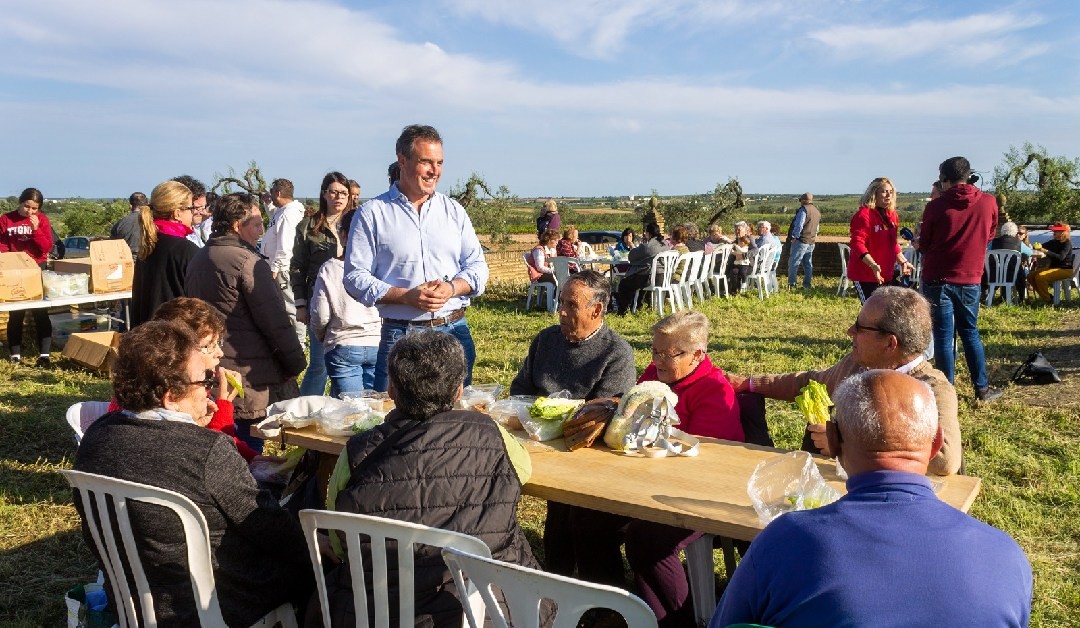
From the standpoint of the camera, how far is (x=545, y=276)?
38.3ft

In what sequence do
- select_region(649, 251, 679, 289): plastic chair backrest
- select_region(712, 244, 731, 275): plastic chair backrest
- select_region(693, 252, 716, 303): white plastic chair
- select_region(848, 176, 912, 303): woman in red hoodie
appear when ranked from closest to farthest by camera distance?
select_region(848, 176, 912, 303): woman in red hoodie
select_region(649, 251, 679, 289): plastic chair backrest
select_region(693, 252, 716, 303): white plastic chair
select_region(712, 244, 731, 275): plastic chair backrest

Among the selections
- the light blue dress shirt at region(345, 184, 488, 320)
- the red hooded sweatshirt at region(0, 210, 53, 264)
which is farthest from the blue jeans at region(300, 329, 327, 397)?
the red hooded sweatshirt at region(0, 210, 53, 264)

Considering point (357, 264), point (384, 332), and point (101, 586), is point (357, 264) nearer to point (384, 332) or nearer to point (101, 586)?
point (384, 332)

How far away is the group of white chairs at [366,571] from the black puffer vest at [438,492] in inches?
2.5

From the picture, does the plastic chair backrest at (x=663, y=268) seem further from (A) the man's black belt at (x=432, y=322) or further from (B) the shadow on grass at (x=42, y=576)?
(B) the shadow on grass at (x=42, y=576)

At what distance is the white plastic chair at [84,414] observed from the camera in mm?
3261

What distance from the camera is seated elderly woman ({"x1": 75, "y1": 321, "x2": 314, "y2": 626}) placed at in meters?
2.14

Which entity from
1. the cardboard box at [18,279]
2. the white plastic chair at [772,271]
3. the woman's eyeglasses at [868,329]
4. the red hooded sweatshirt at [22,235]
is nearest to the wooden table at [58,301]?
the cardboard box at [18,279]

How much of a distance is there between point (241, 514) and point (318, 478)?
0.85 m

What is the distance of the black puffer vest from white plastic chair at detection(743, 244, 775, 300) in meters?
11.1

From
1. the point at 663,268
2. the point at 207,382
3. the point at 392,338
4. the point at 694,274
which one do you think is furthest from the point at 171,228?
the point at 694,274

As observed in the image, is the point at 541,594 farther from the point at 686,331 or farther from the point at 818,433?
the point at 686,331

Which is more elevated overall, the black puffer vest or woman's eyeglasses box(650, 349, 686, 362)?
woman's eyeglasses box(650, 349, 686, 362)

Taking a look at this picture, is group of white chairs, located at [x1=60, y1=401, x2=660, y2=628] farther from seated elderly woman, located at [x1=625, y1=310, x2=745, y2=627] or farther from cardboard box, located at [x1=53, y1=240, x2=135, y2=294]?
cardboard box, located at [x1=53, y1=240, x2=135, y2=294]
